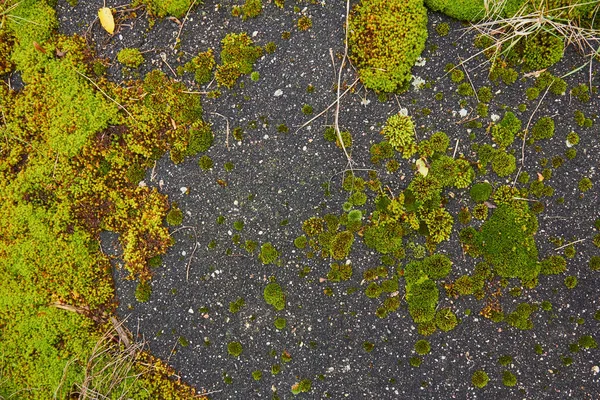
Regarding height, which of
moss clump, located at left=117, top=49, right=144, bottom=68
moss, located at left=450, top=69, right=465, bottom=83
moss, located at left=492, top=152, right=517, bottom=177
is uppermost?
moss clump, located at left=117, top=49, right=144, bottom=68

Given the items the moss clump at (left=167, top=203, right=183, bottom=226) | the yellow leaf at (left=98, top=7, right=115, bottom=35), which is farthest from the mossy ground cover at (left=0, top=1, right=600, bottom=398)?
the yellow leaf at (left=98, top=7, right=115, bottom=35)

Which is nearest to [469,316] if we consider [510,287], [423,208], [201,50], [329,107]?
[510,287]

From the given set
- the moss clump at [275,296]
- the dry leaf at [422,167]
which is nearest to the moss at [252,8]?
the dry leaf at [422,167]

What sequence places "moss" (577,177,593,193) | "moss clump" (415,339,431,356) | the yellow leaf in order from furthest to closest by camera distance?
the yellow leaf → "moss clump" (415,339,431,356) → "moss" (577,177,593,193)

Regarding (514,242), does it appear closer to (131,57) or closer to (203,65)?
(203,65)

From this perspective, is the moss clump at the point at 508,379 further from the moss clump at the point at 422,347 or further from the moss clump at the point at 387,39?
the moss clump at the point at 387,39

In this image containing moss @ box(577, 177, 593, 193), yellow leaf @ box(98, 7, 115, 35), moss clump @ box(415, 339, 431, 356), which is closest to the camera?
moss @ box(577, 177, 593, 193)

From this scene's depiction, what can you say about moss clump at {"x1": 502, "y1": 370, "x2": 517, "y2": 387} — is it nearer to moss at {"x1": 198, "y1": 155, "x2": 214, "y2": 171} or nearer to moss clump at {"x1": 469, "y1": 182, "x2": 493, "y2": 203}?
moss clump at {"x1": 469, "y1": 182, "x2": 493, "y2": 203}
